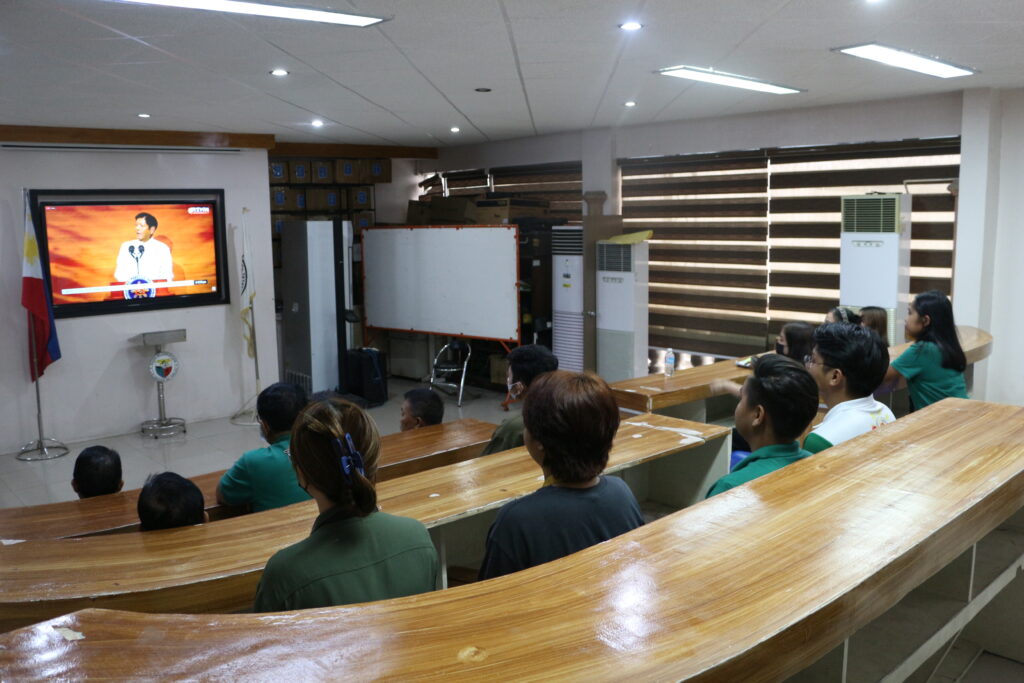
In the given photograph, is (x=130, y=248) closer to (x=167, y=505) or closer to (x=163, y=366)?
(x=163, y=366)

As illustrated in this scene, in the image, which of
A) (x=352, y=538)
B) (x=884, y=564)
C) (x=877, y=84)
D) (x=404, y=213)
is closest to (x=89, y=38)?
(x=352, y=538)

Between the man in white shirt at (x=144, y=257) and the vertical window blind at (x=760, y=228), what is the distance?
4.45 metres

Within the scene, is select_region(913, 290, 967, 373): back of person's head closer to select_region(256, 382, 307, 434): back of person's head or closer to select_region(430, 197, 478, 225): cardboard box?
select_region(256, 382, 307, 434): back of person's head

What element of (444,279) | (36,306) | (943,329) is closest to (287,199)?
(444,279)

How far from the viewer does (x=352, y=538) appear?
1.53m

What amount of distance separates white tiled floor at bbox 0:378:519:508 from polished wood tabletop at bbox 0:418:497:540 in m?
2.80

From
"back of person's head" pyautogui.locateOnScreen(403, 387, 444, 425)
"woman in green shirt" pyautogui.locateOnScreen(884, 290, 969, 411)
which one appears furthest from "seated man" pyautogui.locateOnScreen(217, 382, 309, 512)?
"woman in green shirt" pyautogui.locateOnScreen(884, 290, 969, 411)

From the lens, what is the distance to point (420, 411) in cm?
420

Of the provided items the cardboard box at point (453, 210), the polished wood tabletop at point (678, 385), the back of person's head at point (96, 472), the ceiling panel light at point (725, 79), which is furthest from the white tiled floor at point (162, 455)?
the ceiling panel light at point (725, 79)

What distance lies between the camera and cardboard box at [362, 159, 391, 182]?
9.66 meters

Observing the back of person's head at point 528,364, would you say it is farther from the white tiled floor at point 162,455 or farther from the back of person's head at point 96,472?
the white tiled floor at point 162,455

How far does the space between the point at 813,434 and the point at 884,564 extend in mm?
1287

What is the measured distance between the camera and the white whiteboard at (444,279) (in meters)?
8.06

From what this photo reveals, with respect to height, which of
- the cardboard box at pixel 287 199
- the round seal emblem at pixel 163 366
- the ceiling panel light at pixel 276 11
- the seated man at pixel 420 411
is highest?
the ceiling panel light at pixel 276 11
